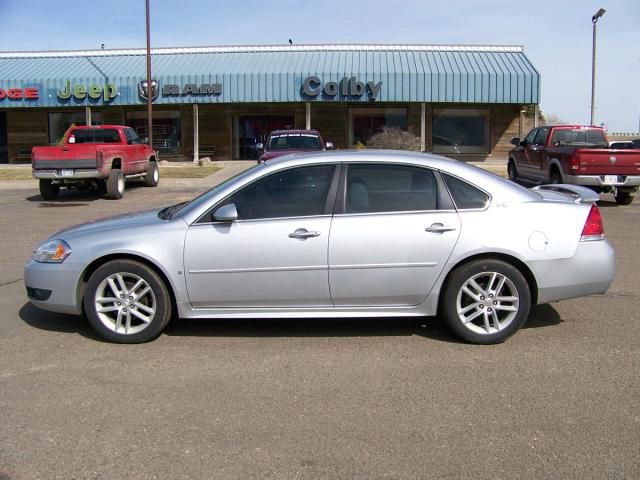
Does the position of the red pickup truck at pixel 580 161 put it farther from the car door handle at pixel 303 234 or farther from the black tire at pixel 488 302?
the car door handle at pixel 303 234

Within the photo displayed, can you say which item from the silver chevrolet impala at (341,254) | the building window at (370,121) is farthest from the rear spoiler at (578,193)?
the building window at (370,121)

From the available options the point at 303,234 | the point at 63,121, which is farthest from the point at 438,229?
the point at 63,121

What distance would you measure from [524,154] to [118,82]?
19.7 m

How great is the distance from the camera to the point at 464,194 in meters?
5.31

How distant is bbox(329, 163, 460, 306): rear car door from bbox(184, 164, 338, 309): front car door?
0.12 m

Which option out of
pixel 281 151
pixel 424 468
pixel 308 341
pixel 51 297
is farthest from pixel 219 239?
pixel 281 151

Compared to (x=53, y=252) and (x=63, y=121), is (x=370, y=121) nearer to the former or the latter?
(x=63, y=121)

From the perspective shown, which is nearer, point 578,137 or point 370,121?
point 578,137

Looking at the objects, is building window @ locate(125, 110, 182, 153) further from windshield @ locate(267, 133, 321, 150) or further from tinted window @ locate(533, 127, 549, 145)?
tinted window @ locate(533, 127, 549, 145)

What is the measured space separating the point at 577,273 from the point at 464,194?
3.65ft

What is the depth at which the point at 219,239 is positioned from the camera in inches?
202

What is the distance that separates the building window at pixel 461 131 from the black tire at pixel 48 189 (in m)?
19.4

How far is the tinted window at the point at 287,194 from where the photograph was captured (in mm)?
5242

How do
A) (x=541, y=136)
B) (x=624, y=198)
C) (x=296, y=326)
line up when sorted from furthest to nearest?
(x=541, y=136) → (x=624, y=198) → (x=296, y=326)
